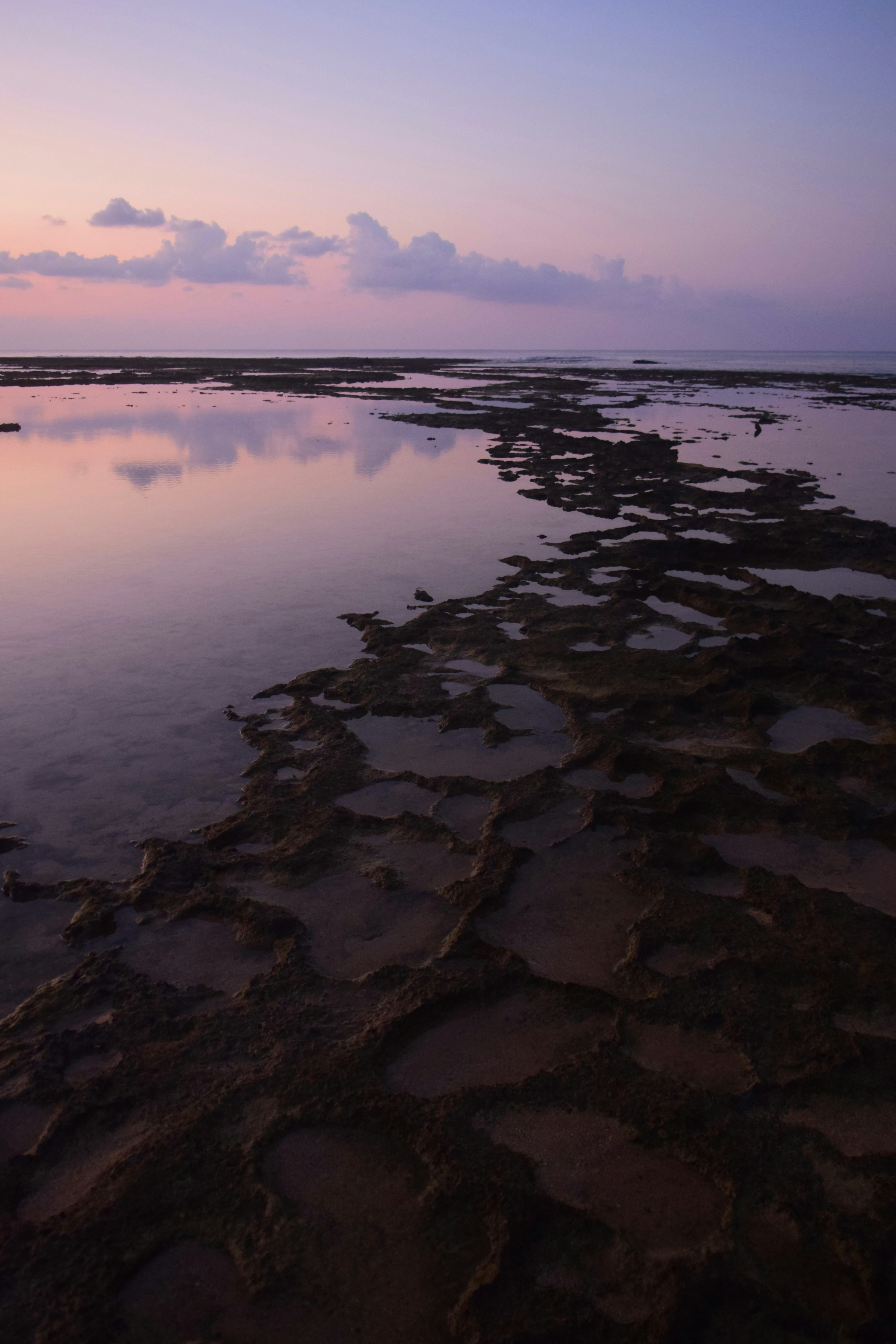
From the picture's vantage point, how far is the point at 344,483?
575 inches

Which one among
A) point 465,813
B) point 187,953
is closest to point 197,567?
point 465,813

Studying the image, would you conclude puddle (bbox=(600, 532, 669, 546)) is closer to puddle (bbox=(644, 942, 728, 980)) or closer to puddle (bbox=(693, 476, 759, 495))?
puddle (bbox=(693, 476, 759, 495))

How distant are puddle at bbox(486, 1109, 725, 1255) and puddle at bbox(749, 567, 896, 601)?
22.7 feet

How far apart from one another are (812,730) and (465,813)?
265 centimetres

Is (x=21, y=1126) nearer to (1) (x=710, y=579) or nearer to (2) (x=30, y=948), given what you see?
(2) (x=30, y=948)

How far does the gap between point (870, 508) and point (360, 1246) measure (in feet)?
44.2

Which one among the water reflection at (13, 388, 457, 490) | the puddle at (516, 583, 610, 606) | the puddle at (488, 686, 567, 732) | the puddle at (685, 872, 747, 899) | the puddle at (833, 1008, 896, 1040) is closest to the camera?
the puddle at (833, 1008, 896, 1040)

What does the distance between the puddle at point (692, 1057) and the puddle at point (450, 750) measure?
1986 mm

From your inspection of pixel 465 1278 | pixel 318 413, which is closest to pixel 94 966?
pixel 465 1278

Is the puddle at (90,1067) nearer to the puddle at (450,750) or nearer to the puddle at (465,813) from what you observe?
the puddle at (465,813)

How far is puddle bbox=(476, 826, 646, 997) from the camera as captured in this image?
3299 mm

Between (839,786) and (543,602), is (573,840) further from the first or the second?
(543,602)

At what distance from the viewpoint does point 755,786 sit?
4688 millimetres

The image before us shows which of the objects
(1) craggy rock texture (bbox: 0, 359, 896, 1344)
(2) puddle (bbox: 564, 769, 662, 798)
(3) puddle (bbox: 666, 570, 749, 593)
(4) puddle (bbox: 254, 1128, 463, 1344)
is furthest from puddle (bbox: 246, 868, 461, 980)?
(3) puddle (bbox: 666, 570, 749, 593)
